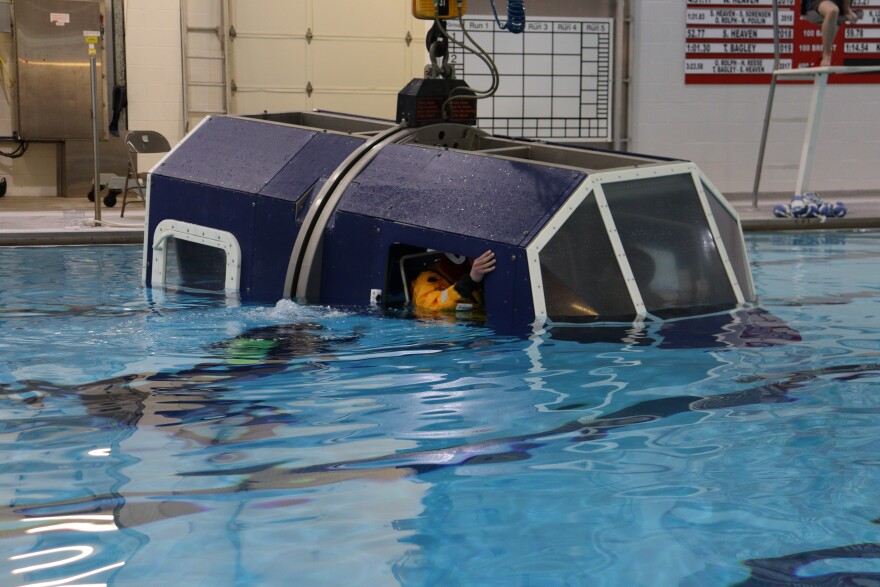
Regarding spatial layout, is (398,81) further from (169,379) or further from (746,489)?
(746,489)

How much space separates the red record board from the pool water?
7.97m

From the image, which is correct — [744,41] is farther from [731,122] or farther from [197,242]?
[197,242]

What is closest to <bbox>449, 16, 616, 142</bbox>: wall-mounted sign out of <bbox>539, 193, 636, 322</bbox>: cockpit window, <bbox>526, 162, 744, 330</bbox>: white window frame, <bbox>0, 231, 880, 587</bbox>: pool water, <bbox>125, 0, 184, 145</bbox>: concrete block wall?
<bbox>125, 0, 184, 145</bbox>: concrete block wall

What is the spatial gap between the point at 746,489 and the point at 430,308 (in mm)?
2996

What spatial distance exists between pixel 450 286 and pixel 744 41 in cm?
882

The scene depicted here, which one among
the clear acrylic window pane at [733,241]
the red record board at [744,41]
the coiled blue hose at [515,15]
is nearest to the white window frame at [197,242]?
the coiled blue hose at [515,15]

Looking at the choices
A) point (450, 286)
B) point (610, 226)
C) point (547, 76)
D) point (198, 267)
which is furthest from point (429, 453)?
point (547, 76)

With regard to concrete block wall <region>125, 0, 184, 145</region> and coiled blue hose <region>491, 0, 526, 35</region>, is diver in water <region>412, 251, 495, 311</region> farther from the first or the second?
concrete block wall <region>125, 0, 184, 145</region>

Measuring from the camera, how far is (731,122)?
13.9 meters

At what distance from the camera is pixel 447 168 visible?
6.41 meters

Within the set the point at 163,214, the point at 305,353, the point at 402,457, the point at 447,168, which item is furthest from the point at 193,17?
the point at 402,457

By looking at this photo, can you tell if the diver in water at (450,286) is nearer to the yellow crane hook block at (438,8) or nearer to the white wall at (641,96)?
the yellow crane hook block at (438,8)

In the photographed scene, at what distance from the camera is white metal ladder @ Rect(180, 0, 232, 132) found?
13133 mm

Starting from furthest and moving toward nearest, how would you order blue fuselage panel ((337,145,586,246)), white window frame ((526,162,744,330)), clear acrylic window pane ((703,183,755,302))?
clear acrylic window pane ((703,183,755,302)), blue fuselage panel ((337,145,586,246)), white window frame ((526,162,744,330))
